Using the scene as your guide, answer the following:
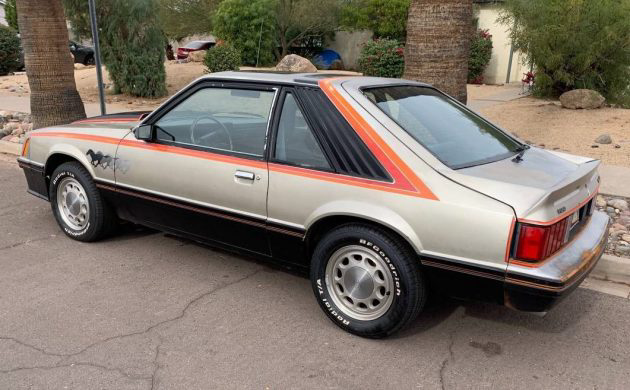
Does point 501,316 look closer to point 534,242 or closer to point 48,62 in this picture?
point 534,242

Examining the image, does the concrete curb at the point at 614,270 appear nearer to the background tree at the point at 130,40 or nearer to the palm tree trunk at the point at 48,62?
the palm tree trunk at the point at 48,62

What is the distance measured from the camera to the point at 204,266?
4484 millimetres

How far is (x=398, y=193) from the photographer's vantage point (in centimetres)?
312

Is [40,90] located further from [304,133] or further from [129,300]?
[304,133]

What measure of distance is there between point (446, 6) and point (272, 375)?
443 cm

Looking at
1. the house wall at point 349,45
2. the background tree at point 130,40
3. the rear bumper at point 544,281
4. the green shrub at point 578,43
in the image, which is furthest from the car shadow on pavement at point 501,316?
the house wall at point 349,45

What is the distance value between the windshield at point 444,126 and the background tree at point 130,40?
11743 millimetres

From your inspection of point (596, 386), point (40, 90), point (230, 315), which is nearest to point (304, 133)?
point (230, 315)

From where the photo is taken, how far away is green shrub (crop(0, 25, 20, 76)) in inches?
874

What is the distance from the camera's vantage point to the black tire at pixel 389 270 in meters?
3.13

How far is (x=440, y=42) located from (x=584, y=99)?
22.8ft

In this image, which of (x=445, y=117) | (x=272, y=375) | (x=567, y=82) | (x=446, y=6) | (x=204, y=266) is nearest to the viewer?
(x=272, y=375)

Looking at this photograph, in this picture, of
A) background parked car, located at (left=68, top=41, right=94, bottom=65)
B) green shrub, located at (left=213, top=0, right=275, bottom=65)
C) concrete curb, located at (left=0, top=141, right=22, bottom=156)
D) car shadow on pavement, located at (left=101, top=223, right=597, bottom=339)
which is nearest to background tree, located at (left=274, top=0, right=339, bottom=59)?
green shrub, located at (left=213, top=0, right=275, bottom=65)

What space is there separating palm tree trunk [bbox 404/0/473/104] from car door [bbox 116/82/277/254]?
2823mm
